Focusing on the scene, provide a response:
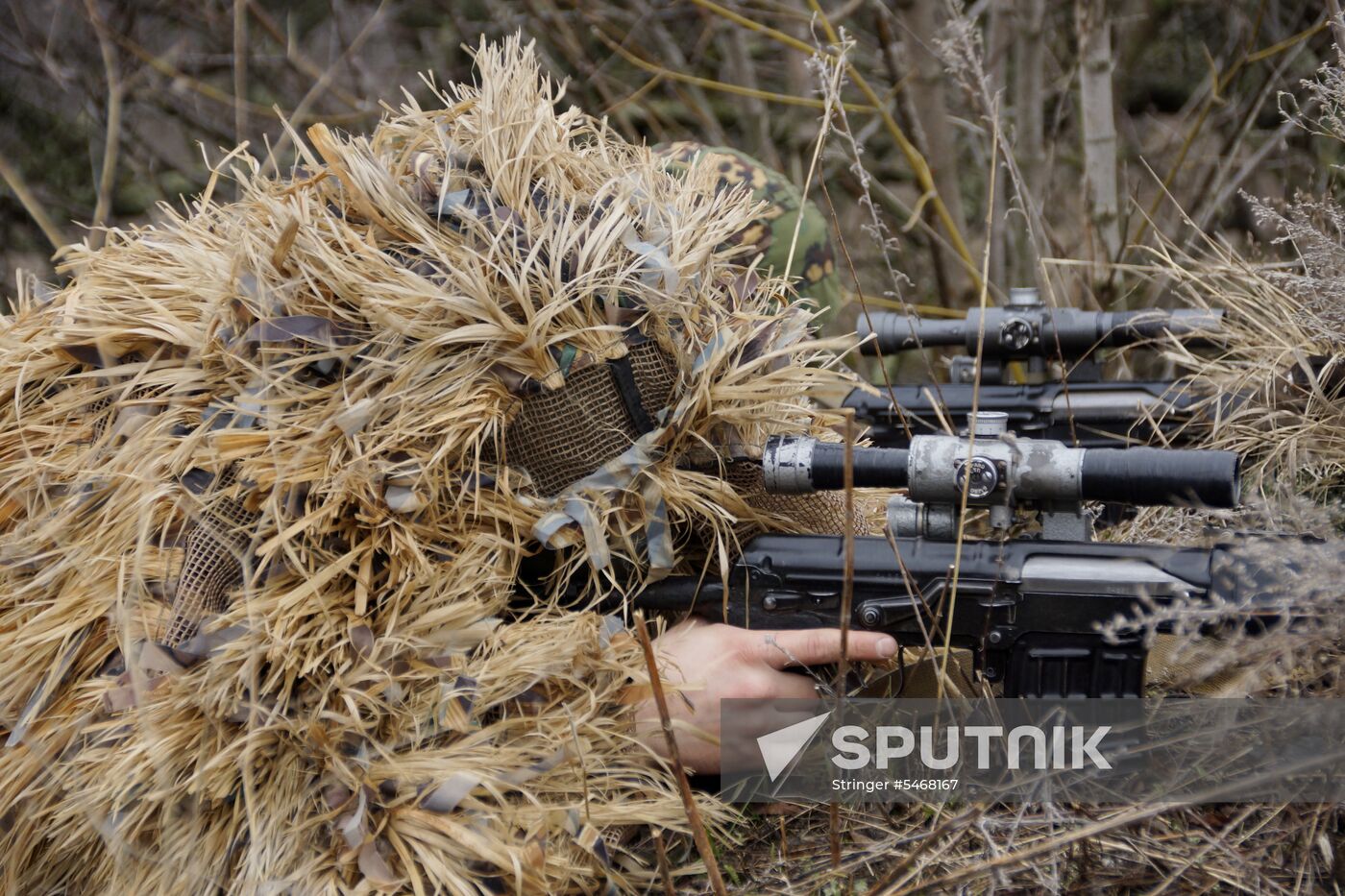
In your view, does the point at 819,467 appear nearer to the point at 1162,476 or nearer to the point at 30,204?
the point at 1162,476

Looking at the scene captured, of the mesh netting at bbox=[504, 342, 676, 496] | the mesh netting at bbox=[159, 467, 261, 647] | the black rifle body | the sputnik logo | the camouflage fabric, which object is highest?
the camouflage fabric

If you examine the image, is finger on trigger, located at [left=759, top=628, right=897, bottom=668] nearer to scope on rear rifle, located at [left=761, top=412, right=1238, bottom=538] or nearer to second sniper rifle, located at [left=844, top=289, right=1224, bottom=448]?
scope on rear rifle, located at [left=761, top=412, right=1238, bottom=538]

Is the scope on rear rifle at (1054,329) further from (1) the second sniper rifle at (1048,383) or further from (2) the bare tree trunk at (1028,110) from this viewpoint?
(2) the bare tree trunk at (1028,110)

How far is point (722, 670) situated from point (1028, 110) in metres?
3.43

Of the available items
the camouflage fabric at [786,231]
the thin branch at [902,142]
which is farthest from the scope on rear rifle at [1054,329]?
the thin branch at [902,142]

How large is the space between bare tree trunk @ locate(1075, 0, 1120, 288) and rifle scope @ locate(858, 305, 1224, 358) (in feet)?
3.79

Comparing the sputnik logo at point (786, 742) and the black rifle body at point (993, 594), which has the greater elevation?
the black rifle body at point (993, 594)

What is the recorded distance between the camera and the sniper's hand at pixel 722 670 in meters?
1.68

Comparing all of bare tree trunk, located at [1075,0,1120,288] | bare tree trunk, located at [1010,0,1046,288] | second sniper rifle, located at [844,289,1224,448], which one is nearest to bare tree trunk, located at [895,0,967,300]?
bare tree trunk, located at [1010,0,1046,288]

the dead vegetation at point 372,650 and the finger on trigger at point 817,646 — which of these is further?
the finger on trigger at point 817,646

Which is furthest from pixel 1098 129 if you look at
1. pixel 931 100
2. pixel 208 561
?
pixel 208 561

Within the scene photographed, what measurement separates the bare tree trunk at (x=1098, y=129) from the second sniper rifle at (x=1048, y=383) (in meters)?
1.09

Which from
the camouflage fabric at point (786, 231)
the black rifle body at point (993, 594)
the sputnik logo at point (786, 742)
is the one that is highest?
the camouflage fabric at point (786, 231)

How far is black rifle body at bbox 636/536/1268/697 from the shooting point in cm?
157
